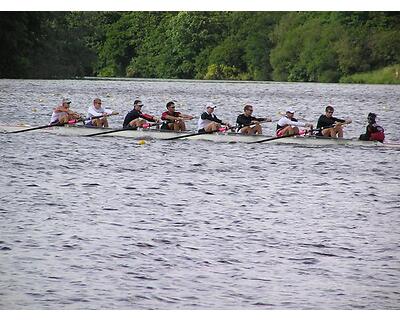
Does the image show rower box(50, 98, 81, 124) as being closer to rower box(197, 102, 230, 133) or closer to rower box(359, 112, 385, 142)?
rower box(197, 102, 230, 133)

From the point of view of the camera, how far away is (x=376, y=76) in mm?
23859

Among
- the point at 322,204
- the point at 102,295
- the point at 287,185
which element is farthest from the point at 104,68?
the point at 102,295

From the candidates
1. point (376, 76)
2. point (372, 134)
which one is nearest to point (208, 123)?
point (372, 134)

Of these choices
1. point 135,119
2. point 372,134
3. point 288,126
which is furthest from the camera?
point 135,119

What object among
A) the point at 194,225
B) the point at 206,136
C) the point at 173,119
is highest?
the point at 173,119

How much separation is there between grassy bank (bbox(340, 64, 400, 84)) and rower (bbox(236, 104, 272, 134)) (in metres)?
4.16

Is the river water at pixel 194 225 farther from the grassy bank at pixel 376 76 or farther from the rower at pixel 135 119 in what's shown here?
the grassy bank at pixel 376 76

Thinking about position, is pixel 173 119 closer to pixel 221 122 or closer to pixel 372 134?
pixel 221 122

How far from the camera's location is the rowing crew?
18.5 m

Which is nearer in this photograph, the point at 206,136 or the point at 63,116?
the point at 206,136

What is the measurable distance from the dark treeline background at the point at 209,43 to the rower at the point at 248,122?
150 cm

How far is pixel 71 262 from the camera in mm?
10555

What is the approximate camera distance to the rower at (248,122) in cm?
1908

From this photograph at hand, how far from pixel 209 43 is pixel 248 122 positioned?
187 cm
